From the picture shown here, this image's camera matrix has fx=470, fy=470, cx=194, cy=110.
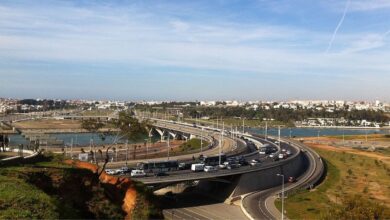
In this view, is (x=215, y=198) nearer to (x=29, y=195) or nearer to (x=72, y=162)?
(x=72, y=162)

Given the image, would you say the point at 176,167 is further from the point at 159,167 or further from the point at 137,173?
the point at 137,173

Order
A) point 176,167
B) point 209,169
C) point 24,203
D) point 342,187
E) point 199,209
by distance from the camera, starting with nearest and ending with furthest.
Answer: point 24,203 < point 199,209 < point 209,169 < point 176,167 < point 342,187

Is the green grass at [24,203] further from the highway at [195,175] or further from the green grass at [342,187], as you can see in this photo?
the highway at [195,175]

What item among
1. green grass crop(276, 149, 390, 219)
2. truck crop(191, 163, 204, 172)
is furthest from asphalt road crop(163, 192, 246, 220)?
green grass crop(276, 149, 390, 219)

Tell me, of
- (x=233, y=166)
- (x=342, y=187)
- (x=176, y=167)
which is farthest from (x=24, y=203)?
(x=342, y=187)

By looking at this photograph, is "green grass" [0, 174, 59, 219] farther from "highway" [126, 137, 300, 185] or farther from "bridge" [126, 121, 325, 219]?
"bridge" [126, 121, 325, 219]

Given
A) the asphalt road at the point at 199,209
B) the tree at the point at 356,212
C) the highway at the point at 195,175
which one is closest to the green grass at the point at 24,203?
the tree at the point at 356,212
